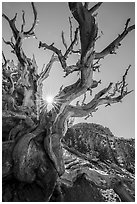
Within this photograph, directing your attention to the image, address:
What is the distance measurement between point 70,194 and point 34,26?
5023 mm

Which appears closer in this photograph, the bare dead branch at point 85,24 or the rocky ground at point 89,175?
Result: the bare dead branch at point 85,24

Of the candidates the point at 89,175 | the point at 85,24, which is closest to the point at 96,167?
the point at 89,175

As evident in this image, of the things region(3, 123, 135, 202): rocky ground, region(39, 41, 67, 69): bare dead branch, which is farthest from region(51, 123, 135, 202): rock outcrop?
region(39, 41, 67, 69): bare dead branch

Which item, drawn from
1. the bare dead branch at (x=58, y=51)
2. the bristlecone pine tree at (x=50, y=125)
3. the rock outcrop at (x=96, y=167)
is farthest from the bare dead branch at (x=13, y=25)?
the rock outcrop at (x=96, y=167)

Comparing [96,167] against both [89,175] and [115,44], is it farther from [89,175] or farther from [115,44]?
[115,44]

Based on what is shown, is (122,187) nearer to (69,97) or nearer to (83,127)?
(69,97)

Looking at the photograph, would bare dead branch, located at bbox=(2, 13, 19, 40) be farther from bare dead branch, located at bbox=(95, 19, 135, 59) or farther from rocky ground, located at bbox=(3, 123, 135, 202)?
rocky ground, located at bbox=(3, 123, 135, 202)

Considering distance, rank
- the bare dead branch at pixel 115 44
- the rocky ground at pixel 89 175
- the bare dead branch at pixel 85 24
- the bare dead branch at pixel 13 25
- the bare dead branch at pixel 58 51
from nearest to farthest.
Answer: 1. the bare dead branch at pixel 85 24
2. the bare dead branch at pixel 115 44
3. the rocky ground at pixel 89 175
4. the bare dead branch at pixel 58 51
5. the bare dead branch at pixel 13 25

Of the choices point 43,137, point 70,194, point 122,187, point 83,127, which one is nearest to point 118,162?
point 83,127

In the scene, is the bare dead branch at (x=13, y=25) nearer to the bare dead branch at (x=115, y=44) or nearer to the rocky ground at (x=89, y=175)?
the bare dead branch at (x=115, y=44)

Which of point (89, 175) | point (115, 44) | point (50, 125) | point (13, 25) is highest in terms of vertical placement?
point (13, 25)

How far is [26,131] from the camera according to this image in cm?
432

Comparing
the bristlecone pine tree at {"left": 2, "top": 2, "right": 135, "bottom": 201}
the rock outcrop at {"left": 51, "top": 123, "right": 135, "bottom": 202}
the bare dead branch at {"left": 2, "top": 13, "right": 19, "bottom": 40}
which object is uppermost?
the bare dead branch at {"left": 2, "top": 13, "right": 19, "bottom": 40}

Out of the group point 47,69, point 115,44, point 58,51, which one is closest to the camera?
point 115,44
